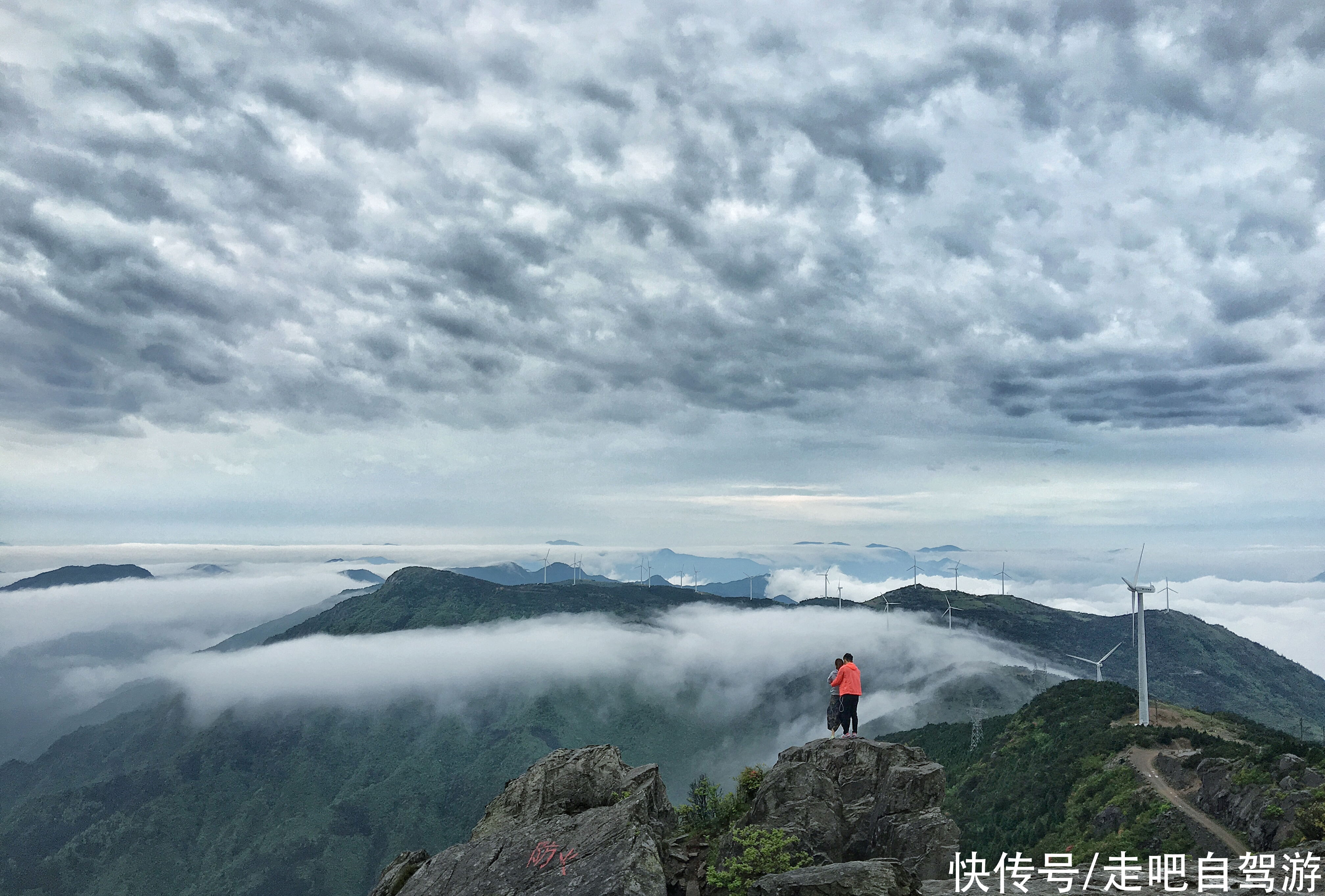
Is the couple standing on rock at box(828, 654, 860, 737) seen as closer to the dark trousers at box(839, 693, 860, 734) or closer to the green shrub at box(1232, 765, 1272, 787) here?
the dark trousers at box(839, 693, 860, 734)

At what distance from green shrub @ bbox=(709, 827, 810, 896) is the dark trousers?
1068 centimetres

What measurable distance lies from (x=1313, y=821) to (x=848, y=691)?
2857 cm

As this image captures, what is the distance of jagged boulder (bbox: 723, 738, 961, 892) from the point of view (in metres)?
29.9

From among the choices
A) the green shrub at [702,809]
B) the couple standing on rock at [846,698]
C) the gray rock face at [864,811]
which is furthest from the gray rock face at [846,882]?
the couple standing on rock at [846,698]

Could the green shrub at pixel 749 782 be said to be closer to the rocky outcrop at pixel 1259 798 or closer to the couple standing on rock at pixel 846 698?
the couple standing on rock at pixel 846 698

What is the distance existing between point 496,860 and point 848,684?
65.4 feet

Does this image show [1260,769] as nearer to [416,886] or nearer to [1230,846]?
[1230,846]

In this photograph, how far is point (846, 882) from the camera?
22562mm

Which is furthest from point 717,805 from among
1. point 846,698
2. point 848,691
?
point 848,691

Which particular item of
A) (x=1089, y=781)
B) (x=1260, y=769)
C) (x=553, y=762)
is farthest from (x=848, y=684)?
(x=1089, y=781)

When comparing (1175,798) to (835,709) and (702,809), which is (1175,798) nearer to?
(835,709)

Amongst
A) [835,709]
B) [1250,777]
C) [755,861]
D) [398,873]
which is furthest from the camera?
[1250,777]

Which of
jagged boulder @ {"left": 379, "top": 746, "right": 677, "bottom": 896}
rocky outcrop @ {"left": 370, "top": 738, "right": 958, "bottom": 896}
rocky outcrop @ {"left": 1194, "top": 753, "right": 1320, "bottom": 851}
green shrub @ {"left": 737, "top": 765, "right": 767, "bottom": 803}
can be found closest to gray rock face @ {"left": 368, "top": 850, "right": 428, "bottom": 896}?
rocky outcrop @ {"left": 370, "top": 738, "right": 958, "bottom": 896}

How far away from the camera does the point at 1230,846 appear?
6525cm
